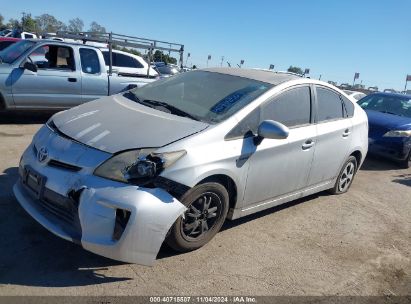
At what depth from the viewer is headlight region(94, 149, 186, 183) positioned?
10.0ft

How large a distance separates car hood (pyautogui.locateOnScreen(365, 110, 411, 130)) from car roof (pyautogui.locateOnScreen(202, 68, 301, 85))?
427 centimetres

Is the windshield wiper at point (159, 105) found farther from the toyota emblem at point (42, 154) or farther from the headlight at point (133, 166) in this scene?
the toyota emblem at point (42, 154)

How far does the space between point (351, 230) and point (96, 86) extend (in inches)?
240

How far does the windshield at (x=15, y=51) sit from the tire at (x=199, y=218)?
5.92 meters

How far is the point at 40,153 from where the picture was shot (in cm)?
340

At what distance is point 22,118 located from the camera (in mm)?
8453

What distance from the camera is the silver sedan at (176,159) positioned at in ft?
9.78

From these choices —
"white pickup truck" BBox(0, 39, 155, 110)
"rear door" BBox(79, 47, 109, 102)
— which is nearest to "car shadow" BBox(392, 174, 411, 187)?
"white pickup truck" BBox(0, 39, 155, 110)

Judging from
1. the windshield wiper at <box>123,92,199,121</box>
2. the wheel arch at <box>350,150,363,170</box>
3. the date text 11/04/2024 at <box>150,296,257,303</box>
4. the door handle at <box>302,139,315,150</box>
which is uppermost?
the windshield wiper at <box>123,92,199,121</box>

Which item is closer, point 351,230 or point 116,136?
point 116,136

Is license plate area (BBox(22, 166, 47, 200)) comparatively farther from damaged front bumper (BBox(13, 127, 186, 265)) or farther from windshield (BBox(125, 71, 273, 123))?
windshield (BBox(125, 71, 273, 123))

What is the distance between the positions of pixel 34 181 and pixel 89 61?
226 inches

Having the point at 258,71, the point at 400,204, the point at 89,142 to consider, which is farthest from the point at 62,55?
the point at 400,204

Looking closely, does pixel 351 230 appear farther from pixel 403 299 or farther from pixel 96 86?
pixel 96 86
